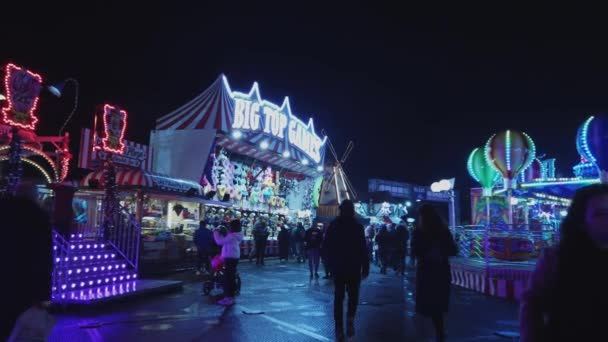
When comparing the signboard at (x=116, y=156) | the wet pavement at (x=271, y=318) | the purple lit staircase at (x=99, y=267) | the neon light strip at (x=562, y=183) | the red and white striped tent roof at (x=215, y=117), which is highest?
the red and white striped tent roof at (x=215, y=117)

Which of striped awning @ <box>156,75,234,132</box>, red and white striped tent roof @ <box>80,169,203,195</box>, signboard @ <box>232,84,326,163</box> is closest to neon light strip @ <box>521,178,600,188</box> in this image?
signboard @ <box>232,84,326,163</box>

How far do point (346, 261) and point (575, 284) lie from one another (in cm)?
479

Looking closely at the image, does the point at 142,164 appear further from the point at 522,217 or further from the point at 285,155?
the point at 522,217

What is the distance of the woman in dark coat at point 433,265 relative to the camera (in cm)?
593

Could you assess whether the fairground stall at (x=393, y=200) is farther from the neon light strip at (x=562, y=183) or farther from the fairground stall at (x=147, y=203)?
the fairground stall at (x=147, y=203)

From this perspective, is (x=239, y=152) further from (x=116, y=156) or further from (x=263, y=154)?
(x=116, y=156)

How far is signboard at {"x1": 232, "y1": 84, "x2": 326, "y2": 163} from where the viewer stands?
22.7 m

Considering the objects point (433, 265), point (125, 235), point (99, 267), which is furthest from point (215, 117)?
point (433, 265)

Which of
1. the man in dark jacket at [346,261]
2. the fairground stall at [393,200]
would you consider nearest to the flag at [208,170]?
the fairground stall at [393,200]

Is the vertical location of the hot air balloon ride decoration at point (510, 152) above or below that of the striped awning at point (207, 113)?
below

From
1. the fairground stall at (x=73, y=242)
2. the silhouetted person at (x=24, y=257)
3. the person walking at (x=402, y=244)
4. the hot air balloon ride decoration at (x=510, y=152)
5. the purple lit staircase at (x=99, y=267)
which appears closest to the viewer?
the silhouetted person at (x=24, y=257)

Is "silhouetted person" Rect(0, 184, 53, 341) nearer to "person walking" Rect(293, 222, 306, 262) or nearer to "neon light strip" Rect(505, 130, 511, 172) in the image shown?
"neon light strip" Rect(505, 130, 511, 172)

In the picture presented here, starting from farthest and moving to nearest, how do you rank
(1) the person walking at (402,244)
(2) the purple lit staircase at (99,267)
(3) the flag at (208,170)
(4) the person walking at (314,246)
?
(3) the flag at (208,170), (1) the person walking at (402,244), (4) the person walking at (314,246), (2) the purple lit staircase at (99,267)

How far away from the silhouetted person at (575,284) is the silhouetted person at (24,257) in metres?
2.82
